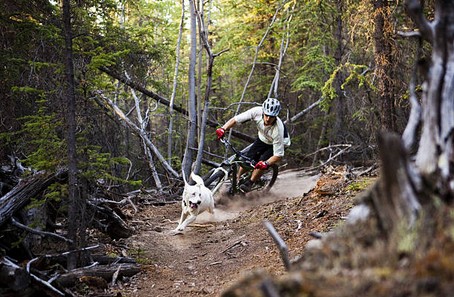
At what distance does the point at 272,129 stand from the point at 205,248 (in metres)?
3.69

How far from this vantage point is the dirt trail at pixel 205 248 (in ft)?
20.6

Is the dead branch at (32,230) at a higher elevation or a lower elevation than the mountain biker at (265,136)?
lower

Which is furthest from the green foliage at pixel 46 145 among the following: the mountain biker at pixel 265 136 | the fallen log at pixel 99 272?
the mountain biker at pixel 265 136

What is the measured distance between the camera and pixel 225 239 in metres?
8.62

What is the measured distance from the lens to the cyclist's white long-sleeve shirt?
34.9 feet

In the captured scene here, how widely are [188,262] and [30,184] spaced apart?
114 inches

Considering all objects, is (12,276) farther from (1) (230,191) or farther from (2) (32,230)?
(1) (230,191)

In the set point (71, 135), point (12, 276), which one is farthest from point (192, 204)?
point (12, 276)

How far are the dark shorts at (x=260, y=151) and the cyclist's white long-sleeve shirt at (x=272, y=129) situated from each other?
394mm

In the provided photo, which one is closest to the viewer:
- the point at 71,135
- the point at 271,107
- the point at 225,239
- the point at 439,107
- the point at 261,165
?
the point at 439,107

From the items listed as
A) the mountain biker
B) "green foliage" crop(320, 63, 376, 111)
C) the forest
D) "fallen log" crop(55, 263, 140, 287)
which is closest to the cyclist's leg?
the mountain biker

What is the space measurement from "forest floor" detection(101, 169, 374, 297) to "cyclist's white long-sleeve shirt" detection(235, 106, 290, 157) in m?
1.27

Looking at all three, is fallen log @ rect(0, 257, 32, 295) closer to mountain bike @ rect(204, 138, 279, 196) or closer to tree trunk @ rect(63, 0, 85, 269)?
tree trunk @ rect(63, 0, 85, 269)

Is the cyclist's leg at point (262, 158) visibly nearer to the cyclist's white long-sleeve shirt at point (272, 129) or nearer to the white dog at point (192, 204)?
the cyclist's white long-sleeve shirt at point (272, 129)
